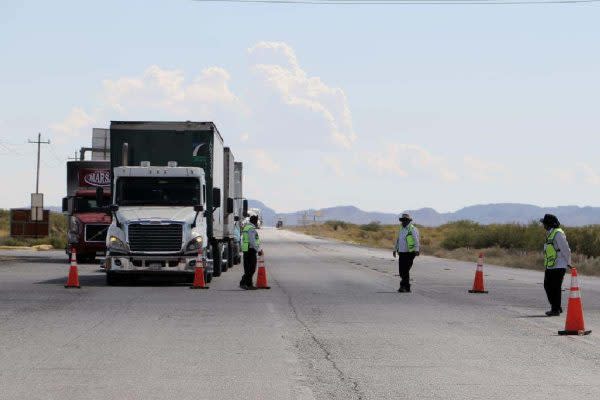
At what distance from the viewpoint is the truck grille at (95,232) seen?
3841cm

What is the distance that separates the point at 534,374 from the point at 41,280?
1954cm

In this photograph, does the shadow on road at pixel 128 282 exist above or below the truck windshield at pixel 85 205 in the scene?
below

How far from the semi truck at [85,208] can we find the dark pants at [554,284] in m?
22.8

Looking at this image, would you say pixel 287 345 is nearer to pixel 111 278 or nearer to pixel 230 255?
pixel 111 278

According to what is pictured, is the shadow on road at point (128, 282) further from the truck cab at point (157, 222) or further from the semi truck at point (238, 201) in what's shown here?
the semi truck at point (238, 201)

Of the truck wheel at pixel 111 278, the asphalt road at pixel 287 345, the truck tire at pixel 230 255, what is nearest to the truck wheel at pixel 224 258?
the truck tire at pixel 230 255

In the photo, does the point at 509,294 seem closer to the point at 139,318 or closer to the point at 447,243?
the point at 139,318

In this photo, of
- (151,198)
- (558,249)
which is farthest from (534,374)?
(151,198)

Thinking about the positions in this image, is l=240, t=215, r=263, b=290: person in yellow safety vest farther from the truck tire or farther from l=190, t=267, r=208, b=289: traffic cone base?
the truck tire

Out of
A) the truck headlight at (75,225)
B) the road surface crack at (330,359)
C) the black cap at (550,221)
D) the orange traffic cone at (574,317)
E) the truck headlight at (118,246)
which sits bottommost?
the road surface crack at (330,359)

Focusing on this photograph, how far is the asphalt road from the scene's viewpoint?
9.92 meters

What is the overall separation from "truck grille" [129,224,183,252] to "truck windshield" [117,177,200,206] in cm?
132

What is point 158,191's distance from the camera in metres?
26.5

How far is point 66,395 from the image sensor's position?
369 inches
